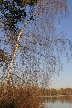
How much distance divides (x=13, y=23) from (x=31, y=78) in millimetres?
2384

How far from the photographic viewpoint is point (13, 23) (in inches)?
366

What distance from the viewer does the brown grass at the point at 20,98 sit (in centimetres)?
826

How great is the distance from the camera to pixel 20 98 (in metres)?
8.39

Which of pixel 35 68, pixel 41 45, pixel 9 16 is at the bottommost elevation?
pixel 35 68

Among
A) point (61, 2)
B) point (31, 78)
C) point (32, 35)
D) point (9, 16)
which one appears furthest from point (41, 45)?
point (9, 16)

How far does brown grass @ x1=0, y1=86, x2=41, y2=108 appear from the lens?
325 inches

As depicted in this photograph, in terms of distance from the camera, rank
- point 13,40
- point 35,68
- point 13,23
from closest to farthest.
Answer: point 35,68 < point 13,40 < point 13,23

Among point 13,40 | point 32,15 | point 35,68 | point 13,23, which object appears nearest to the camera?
point 35,68

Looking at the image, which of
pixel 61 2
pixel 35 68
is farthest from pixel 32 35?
pixel 61 2

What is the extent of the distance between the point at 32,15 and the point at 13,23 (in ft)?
3.32

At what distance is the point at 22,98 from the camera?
8406 mm

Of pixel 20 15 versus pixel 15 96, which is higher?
pixel 20 15

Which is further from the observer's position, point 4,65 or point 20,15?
point 20,15

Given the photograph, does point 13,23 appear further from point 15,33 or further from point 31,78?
point 31,78
